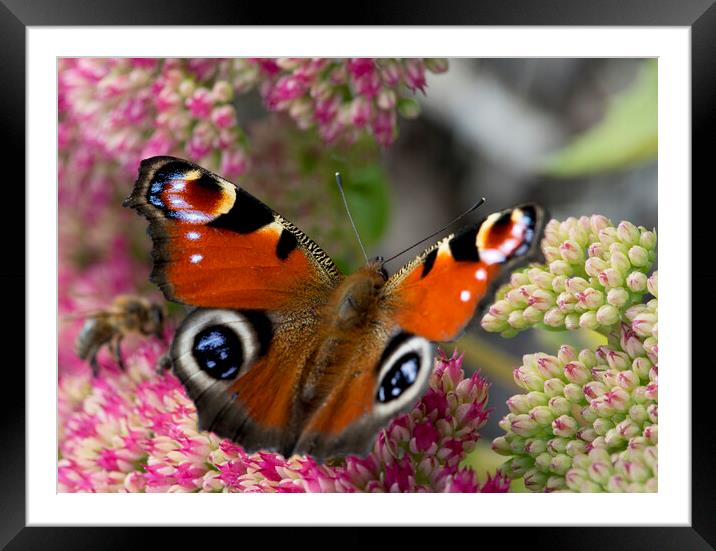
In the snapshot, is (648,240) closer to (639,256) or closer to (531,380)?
(639,256)

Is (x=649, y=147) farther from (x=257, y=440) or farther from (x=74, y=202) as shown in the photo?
(x=74, y=202)

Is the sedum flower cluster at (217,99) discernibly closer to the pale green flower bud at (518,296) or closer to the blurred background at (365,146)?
the blurred background at (365,146)

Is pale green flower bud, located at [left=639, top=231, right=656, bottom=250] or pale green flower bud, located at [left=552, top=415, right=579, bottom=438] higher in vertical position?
pale green flower bud, located at [left=639, top=231, right=656, bottom=250]

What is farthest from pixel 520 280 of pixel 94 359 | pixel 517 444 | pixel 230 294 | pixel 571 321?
pixel 94 359

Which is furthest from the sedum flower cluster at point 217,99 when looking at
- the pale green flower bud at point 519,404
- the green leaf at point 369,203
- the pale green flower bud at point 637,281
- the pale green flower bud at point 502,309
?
the pale green flower bud at point 519,404

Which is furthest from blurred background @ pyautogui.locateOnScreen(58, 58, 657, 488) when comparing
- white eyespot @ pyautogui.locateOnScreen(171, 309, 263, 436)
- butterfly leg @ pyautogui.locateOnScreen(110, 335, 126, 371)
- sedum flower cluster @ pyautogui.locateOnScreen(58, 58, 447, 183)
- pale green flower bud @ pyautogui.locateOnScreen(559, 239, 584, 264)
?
white eyespot @ pyautogui.locateOnScreen(171, 309, 263, 436)

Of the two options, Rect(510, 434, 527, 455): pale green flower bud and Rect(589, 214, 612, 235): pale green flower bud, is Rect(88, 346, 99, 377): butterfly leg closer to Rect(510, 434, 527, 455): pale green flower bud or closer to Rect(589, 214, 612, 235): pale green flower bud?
Rect(510, 434, 527, 455): pale green flower bud
